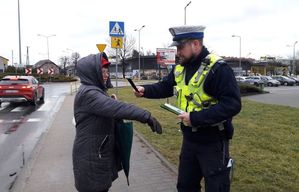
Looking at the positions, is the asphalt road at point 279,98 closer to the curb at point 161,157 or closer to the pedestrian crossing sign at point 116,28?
the pedestrian crossing sign at point 116,28

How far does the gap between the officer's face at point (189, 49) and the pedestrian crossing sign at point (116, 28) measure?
474 inches

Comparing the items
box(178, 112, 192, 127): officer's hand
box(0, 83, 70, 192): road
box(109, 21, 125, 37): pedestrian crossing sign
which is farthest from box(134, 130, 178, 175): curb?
box(109, 21, 125, 37): pedestrian crossing sign

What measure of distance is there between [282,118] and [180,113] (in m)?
10.7

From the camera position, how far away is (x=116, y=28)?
15.4m

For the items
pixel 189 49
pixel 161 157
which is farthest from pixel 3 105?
pixel 189 49

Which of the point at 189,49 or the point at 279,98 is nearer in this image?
the point at 189,49

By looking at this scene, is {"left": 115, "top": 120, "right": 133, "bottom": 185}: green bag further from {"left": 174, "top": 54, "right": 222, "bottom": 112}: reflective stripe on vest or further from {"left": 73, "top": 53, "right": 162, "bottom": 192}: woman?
{"left": 174, "top": 54, "right": 222, "bottom": 112}: reflective stripe on vest

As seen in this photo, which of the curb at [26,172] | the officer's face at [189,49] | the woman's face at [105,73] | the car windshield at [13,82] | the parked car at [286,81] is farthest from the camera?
the parked car at [286,81]

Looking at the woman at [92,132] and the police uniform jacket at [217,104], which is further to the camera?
the woman at [92,132]

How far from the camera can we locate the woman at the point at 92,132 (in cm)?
357

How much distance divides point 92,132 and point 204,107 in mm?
960

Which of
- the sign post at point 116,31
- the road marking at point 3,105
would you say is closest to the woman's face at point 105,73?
the sign post at point 116,31

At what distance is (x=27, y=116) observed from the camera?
16234 millimetres

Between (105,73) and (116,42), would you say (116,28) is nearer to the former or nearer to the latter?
(116,42)
